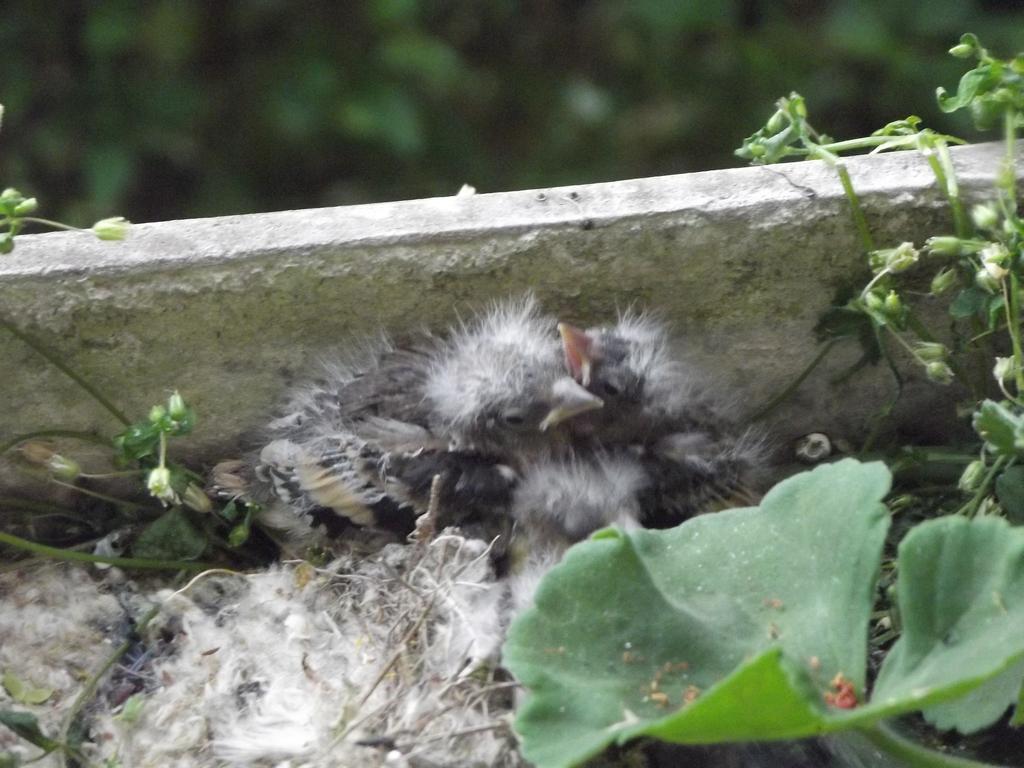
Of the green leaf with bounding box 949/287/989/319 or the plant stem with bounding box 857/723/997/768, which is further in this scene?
the green leaf with bounding box 949/287/989/319

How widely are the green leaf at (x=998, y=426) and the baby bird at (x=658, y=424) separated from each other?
0.29 meters

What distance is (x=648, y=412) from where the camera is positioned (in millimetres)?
1189

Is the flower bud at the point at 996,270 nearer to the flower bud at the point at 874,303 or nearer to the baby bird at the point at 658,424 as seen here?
the flower bud at the point at 874,303

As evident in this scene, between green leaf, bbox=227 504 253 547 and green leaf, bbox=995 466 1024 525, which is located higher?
green leaf, bbox=227 504 253 547

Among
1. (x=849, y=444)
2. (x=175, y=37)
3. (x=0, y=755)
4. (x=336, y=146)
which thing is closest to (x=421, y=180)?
(x=336, y=146)

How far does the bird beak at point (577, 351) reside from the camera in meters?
1.13

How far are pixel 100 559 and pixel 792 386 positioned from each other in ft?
2.01

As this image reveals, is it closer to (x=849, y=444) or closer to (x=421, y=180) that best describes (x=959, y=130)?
(x=421, y=180)

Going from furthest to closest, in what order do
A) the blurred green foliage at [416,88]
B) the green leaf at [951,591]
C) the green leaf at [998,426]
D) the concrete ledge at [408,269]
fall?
the blurred green foliage at [416,88] → the concrete ledge at [408,269] → the green leaf at [998,426] → the green leaf at [951,591]

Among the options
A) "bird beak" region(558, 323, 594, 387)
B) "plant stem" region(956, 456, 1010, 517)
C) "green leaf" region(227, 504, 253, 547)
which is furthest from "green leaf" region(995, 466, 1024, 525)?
"green leaf" region(227, 504, 253, 547)

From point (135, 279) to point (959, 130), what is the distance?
167 centimetres

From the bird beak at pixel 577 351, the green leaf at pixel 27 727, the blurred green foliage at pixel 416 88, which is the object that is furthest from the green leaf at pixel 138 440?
the blurred green foliage at pixel 416 88

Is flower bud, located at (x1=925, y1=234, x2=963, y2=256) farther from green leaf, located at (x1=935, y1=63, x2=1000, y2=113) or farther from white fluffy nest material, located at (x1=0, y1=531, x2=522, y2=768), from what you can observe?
white fluffy nest material, located at (x1=0, y1=531, x2=522, y2=768)

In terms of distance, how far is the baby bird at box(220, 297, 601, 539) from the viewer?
3.81 ft
